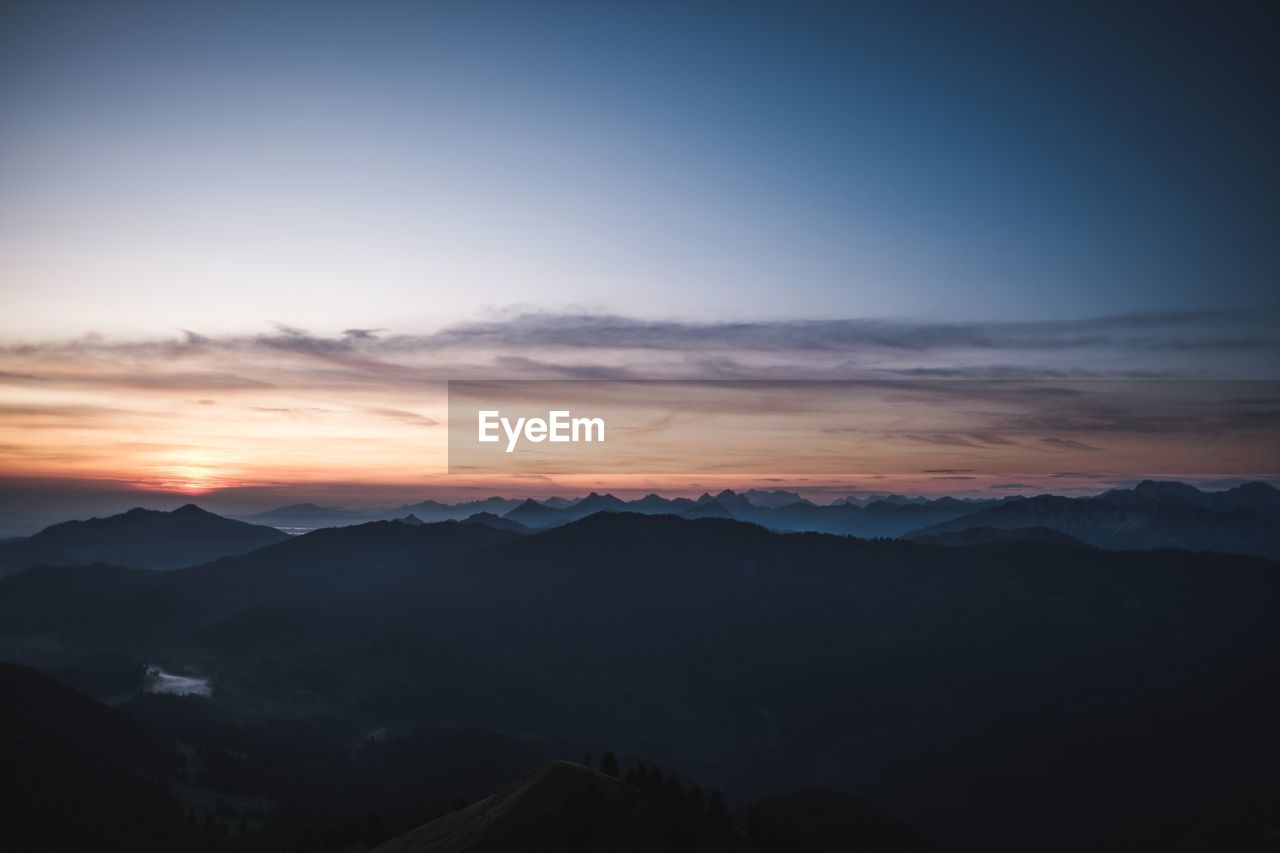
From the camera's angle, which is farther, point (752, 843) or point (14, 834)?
point (14, 834)

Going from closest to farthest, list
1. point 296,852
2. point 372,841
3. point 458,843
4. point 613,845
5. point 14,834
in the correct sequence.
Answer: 1. point 613,845
2. point 458,843
3. point 372,841
4. point 296,852
5. point 14,834

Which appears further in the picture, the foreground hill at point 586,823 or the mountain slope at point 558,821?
the foreground hill at point 586,823

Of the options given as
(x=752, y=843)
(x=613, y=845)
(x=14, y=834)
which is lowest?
(x=14, y=834)

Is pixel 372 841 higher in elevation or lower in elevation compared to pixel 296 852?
higher

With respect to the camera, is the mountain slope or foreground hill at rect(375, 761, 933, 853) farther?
foreground hill at rect(375, 761, 933, 853)

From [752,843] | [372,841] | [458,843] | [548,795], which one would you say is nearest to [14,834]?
[372,841]

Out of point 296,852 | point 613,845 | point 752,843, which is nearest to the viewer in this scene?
point 613,845

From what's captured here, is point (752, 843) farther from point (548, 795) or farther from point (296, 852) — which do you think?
point (296, 852)

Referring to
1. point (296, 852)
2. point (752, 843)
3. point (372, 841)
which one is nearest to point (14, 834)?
point (296, 852)

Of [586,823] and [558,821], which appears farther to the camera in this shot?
[558,821]

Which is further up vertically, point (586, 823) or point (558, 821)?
point (586, 823)
